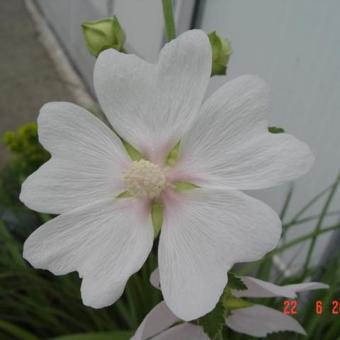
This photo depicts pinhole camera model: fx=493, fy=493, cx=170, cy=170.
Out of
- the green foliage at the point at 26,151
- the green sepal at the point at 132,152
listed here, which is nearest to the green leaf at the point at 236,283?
the green sepal at the point at 132,152

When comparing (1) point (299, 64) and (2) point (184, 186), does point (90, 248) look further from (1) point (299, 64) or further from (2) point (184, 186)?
(1) point (299, 64)

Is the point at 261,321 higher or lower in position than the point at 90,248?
lower

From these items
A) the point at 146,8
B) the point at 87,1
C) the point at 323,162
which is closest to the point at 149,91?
the point at 323,162

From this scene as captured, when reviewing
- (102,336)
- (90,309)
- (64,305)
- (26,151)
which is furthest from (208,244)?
(26,151)

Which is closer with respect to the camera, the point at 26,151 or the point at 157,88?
the point at 157,88

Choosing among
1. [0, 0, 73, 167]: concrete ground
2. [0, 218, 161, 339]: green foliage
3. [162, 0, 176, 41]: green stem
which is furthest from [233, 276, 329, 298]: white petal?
[0, 0, 73, 167]: concrete ground

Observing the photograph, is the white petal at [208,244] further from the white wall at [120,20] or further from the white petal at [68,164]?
the white wall at [120,20]
